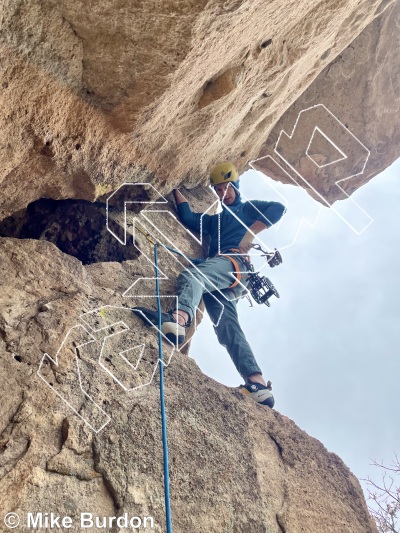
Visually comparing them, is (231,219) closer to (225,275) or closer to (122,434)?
(225,275)

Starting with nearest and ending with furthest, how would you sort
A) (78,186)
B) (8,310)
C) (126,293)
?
(8,310) < (78,186) < (126,293)

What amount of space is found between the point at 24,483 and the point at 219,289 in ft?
9.44

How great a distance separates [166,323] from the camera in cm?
390

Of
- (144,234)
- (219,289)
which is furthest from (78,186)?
(219,289)

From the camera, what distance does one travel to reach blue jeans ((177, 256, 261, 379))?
4.39 m

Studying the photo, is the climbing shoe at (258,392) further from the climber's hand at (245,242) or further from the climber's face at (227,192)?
the climber's face at (227,192)

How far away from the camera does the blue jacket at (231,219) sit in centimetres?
532

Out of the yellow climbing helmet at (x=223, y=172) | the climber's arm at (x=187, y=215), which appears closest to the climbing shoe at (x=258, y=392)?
the climber's arm at (x=187, y=215)

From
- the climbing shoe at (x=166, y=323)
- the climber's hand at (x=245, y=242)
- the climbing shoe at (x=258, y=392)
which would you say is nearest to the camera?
the climbing shoe at (x=166, y=323)

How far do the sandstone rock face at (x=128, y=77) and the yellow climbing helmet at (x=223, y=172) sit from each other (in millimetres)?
982

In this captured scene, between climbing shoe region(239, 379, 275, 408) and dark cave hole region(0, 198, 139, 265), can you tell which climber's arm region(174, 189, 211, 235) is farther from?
climbing shoe region(239, 379, 275, 408)

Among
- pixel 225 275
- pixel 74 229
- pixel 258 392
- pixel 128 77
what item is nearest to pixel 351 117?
pixel 225 275

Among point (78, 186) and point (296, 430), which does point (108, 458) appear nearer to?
point (296, 430)

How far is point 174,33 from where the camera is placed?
2.70m
